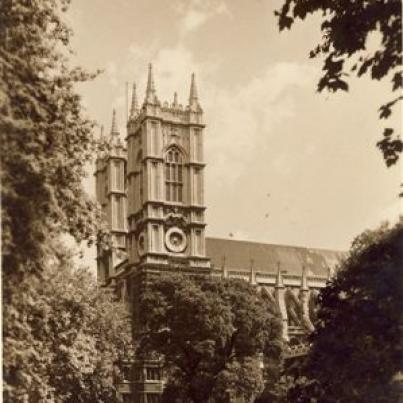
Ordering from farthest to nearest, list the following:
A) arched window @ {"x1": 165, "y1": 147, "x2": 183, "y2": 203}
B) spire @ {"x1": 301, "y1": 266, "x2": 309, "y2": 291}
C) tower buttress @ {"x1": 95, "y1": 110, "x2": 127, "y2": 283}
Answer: spire @ {"x1": 301, "y1": 266, "x2": 309, "y2": 291}, tower buttress @ {"x1": 95, "y1": 110, "x2": 127, "y2": 283}, arched window @ {"x1": 165, "y1": 147, "x2": 183, "y2": 203}

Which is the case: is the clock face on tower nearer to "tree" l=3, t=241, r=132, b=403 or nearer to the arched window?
the arched window

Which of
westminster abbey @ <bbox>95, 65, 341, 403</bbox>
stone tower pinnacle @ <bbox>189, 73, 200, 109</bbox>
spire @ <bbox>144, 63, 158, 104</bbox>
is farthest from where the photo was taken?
stone tower pinnacle @ <bbox>189, 73, 200, 109</bbox>

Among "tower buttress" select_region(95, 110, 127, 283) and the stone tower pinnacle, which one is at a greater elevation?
the stone tower pinnacle

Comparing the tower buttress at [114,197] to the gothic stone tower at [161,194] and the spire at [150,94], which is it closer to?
the gothic stone tower at [161,194]

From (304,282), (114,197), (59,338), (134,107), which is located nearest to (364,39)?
(59,338)

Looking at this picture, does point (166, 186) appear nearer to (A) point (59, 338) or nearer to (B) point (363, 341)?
(A) point (59, 338)

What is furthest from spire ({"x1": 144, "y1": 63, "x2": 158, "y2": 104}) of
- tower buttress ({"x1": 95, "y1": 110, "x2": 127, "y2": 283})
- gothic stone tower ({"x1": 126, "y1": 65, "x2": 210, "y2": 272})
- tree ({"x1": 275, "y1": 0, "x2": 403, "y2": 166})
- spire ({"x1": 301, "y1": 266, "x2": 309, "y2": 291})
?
tree ({"x1": 275, "y1": 0, "x2": 403, "y2": 166})

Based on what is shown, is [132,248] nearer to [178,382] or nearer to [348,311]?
[178,382]

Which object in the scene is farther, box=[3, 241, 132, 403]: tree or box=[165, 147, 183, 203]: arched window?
box=[165, 147, 183, 203]: arched window
